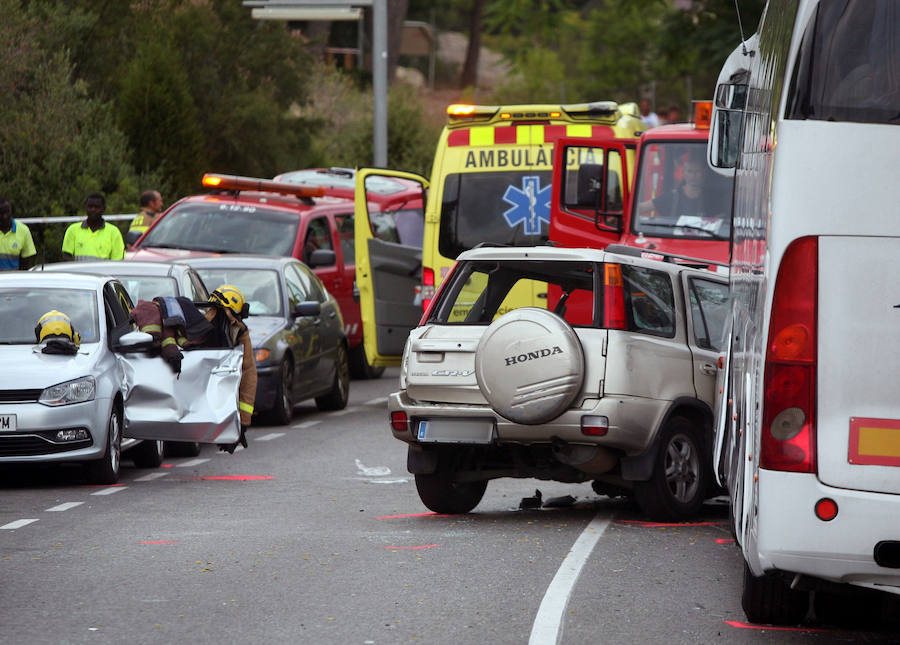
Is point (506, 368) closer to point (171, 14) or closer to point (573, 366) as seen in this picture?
point (573, 366)

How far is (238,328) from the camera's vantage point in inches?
580

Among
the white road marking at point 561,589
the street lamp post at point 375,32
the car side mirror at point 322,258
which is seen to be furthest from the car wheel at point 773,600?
the street lamp post at point 375,32

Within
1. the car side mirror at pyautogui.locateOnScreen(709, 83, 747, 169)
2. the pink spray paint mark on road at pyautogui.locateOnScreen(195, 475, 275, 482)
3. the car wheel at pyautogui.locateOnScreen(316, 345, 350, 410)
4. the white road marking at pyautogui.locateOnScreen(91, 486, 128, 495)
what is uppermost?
the car side mirror at pyautogui.locateOnScreen(709, 83, 747, 169)

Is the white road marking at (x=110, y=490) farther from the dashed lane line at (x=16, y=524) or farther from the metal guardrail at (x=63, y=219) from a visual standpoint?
the metal guardrail at (x=63, y=219)

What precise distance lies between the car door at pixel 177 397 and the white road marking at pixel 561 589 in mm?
3824

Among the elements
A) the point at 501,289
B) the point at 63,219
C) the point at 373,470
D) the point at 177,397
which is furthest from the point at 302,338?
the point at 63,219

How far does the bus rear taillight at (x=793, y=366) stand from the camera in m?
6.53

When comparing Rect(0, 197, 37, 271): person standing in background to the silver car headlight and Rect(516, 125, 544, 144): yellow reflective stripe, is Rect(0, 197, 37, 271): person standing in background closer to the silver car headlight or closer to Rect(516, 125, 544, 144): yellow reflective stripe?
Rect(516, 125, 544, 144): yellow reflective stripe

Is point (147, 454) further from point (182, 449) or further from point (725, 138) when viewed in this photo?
point (725, 138)

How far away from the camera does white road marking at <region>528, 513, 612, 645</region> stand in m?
7.73

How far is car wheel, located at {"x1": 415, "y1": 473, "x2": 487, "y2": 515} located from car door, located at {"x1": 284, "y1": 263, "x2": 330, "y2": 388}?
254 inches

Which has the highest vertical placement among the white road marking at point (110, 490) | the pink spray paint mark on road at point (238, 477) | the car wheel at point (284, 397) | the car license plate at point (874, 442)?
the car license plate at point (874, 442)

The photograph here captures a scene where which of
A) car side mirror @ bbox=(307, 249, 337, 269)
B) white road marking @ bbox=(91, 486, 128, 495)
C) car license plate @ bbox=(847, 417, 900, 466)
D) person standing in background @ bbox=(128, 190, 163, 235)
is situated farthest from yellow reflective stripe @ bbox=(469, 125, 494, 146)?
car license plate @ bbox=(847, 417, 900, 466)

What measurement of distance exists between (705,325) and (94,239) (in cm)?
902
